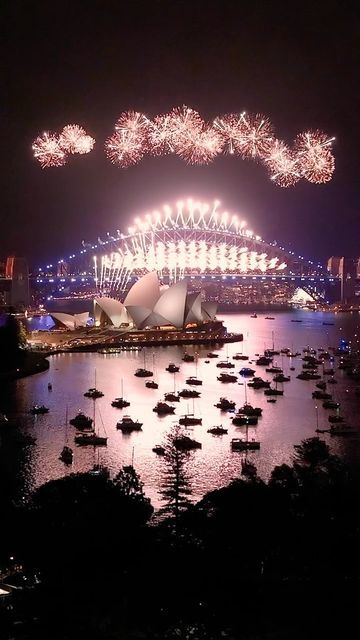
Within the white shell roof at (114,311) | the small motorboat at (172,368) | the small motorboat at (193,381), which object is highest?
the white shell roof at (114,311)

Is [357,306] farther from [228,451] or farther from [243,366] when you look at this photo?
[228,451]

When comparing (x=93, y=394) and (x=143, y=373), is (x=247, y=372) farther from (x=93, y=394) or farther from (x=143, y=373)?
(x=93, y=394)

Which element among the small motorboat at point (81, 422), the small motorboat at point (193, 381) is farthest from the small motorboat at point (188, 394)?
the small motorboat at point (81, 422)

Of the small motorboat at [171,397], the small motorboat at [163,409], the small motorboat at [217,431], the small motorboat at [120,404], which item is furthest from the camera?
the small motorboat at [171,397]

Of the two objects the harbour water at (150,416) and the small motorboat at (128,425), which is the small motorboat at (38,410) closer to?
the harbour water at (150,416)

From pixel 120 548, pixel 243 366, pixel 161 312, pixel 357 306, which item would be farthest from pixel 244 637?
pixel 357 306

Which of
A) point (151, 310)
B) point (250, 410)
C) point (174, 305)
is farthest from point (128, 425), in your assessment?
point (151, 310)
